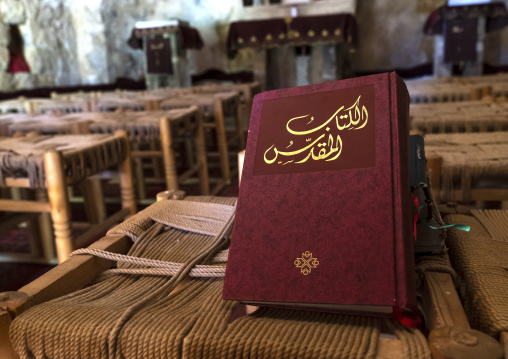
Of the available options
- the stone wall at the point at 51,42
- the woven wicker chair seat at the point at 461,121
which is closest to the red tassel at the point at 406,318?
the woven wicker chair seat at the point at 461,121

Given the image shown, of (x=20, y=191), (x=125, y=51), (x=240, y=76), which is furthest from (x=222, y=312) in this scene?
(x=125, y=51)

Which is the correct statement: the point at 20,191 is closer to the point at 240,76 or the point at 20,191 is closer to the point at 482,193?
the point at 482,193

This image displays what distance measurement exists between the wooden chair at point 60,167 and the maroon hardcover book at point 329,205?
1.21m

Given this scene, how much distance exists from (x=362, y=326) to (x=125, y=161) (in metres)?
1.75

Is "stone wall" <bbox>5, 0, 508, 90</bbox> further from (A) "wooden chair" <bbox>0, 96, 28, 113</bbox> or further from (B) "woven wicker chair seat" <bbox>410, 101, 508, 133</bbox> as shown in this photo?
(B) "woven wicker chair seat" <bbox>410, 101, 508, 133</bbox>

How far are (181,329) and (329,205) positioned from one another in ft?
0.82

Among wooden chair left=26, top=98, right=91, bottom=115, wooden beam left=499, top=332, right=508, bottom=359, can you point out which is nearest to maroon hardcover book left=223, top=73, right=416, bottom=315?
wooden beam left=499, top=332, right=508, bottom=359

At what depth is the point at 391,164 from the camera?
58 centimetres

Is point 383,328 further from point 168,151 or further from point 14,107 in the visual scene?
point 14,107

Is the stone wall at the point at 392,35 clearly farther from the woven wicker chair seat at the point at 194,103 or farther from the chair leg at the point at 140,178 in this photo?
the chair leg at the point at 140,178

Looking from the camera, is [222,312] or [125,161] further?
[125,161]

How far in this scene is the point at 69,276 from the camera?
76 cm

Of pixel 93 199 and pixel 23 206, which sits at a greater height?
pixel 23 206

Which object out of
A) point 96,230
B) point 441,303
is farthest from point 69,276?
point 96,230
